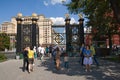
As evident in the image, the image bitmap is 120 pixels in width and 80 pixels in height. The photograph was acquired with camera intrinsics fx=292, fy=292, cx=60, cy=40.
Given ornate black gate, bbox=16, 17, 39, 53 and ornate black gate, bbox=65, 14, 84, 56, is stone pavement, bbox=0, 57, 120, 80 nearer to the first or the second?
ornate black gate, bbox=16, 17, 39, 53

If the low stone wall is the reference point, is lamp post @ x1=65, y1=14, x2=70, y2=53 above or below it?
above

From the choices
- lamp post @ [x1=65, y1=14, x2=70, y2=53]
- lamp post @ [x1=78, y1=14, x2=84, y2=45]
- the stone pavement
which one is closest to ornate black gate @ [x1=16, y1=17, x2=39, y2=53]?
lamp post @ [x1=65, y1=14, x2=70, y2=53]

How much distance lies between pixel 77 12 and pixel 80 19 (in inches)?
98.5

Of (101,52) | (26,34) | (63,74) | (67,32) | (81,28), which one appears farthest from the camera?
(101,52)

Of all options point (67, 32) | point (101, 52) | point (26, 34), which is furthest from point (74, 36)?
point (26, 34)

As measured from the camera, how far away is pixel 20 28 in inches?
1454

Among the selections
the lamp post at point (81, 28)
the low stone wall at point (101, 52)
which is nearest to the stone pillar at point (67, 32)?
the lamp post at point (81, 28)

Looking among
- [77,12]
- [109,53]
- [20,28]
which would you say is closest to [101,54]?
[109,53]

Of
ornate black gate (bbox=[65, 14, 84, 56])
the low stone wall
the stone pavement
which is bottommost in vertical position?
the stone pavement

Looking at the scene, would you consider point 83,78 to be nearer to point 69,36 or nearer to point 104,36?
point 69,36

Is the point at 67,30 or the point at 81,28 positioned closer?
the point at 81,28

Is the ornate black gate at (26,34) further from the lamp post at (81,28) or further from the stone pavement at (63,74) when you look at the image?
the stone pavement at (63,74)

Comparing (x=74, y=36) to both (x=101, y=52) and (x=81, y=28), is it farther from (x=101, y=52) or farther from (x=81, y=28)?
(x=101, y=52)

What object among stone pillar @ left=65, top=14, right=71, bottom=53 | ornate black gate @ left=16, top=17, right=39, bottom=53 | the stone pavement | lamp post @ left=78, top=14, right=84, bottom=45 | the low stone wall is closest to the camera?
the stone pavement
